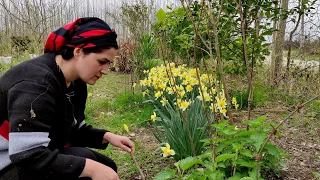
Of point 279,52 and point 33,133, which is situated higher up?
point 279,52

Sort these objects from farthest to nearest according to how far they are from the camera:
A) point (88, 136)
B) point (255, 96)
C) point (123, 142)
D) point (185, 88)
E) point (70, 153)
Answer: point (255, 96), point (185, 88), point (88, 136), point (123, 142), point (70, 153)

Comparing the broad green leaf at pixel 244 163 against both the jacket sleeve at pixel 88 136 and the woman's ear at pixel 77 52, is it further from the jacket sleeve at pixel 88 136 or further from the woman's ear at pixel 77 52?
the woman's ear at pixel 77 52

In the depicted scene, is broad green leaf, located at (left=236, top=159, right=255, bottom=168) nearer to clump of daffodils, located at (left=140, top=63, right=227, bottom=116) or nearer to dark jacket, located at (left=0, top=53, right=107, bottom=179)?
clump of daffodils, located at (left=140, top=63, right=227, bottom=116)

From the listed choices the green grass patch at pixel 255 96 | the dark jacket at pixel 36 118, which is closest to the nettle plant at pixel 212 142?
the dark jacket at pixel 36 118

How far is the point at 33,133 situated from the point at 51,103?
160 millimetres

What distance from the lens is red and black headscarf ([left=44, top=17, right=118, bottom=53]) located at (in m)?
1.47

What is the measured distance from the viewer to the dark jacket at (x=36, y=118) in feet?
4.18

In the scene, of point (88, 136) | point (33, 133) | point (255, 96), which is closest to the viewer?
point (33, 133)

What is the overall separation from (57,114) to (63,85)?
0.15 metres

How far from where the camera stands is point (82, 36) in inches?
58.3

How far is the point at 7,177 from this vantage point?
4.88 ft

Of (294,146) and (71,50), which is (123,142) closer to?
(71,50)

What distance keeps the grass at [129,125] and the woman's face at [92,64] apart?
1.26 m

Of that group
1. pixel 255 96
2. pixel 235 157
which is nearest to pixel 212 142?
pixel 235 157
